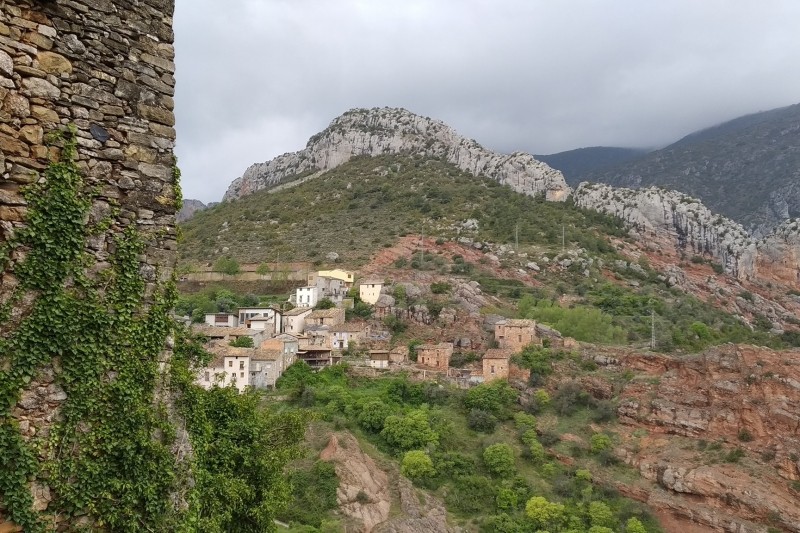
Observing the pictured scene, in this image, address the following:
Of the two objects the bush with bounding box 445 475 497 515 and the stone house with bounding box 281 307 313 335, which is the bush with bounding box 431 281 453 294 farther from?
the bush with bounding box 445 475 497 515

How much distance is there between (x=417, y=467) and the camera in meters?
24.7

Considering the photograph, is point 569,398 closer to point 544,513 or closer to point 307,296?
point 544,513

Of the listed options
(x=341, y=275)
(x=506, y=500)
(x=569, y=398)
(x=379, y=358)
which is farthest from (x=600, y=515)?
(x=341, y=275)

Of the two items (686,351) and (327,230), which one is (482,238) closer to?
(327,230)

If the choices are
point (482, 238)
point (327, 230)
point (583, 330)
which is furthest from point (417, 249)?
point (583, 330)

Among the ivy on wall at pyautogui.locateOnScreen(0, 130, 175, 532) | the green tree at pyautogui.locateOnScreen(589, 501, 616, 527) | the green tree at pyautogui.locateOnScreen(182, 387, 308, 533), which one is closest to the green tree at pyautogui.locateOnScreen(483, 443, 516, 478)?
the green tree at pyautogui.locateOnScreen(589, 501, 616, 527)

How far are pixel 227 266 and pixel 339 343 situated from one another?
15200 mm

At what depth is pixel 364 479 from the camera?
23.7 metres

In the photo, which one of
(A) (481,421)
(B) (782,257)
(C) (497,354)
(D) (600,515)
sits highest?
(B) (782,257)

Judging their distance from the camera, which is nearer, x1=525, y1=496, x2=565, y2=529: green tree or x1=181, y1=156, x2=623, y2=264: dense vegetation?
x1=525, y1=496, x2=565, y2=529: green tree

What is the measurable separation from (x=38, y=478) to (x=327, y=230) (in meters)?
55.8

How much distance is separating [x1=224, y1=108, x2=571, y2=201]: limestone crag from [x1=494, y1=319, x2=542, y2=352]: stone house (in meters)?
38.8

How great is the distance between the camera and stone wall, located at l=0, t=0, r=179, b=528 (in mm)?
3207

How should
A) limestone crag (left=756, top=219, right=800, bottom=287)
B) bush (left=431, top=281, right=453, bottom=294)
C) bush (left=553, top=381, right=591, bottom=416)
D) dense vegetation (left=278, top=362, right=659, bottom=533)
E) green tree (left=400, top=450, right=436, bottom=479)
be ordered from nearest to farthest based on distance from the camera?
dense vegetation (left=278, top=362, right=659, bottom=533), green tree (left=400, top=450, right=436, bottom=479), bush (left=553, top=381, right=591, bottom=416), bush (left=431, top=281, right=453, bottom=294), limestone crag (left=756, top=219, right=800, bottom=287)
